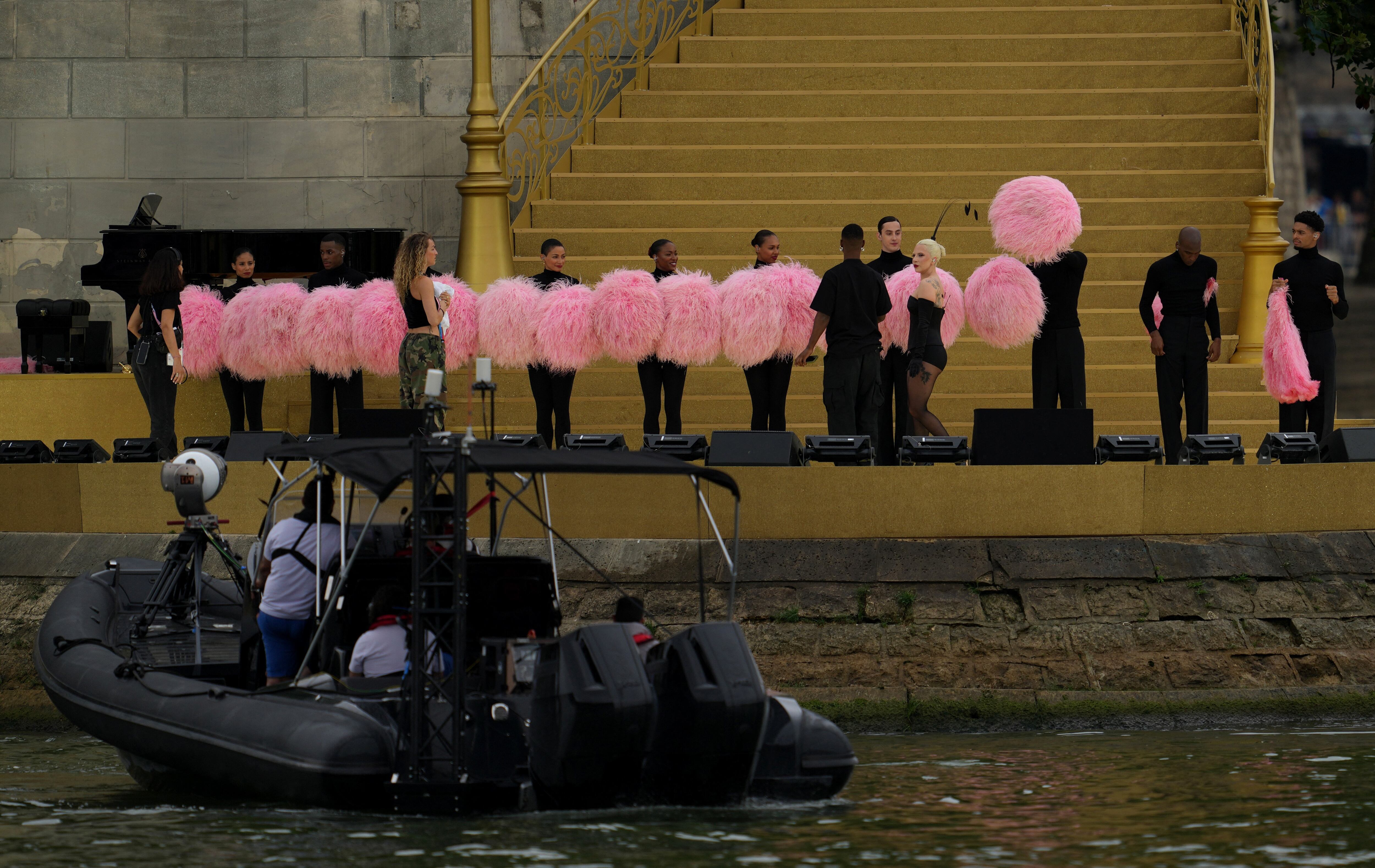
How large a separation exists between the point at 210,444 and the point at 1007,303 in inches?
218

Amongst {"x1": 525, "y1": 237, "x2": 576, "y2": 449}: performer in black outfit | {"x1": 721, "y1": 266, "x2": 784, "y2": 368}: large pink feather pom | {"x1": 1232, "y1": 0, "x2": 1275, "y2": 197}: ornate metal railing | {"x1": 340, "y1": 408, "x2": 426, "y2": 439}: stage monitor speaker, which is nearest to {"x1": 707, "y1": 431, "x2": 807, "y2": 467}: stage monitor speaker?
{"x1": 721, "y1": 266, "x2": 784, "y2": 368}: large pink feather pom


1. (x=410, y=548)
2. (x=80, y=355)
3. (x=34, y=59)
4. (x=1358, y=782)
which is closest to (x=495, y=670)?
(x=410, y=548)

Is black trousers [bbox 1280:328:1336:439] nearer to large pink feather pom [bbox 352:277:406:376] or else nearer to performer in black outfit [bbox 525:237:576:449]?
performer in black outfit [bbox 525:237:576:449]

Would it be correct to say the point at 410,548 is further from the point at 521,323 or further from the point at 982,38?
the point at 982,38

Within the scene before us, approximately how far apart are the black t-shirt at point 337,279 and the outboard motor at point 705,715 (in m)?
6.50

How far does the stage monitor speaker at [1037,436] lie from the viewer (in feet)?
39.2

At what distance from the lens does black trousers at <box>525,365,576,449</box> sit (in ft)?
44.0

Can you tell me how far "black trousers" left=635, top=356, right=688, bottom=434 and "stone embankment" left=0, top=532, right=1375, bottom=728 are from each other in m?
1.49

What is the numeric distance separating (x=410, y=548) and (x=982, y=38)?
1063 cm

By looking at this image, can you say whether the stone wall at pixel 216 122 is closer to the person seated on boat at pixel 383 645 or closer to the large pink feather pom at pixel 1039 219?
the large pink feather pom at pixel 1039 219

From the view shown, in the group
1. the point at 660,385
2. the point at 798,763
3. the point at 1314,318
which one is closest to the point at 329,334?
the point at 660,385

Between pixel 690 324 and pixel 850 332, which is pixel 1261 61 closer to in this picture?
pixel 850 332

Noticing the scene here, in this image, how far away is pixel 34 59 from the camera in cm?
1975

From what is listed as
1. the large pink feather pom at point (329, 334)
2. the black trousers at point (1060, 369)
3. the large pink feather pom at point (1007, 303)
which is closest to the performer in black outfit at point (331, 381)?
the large pink feather pom at point (329, 334)
